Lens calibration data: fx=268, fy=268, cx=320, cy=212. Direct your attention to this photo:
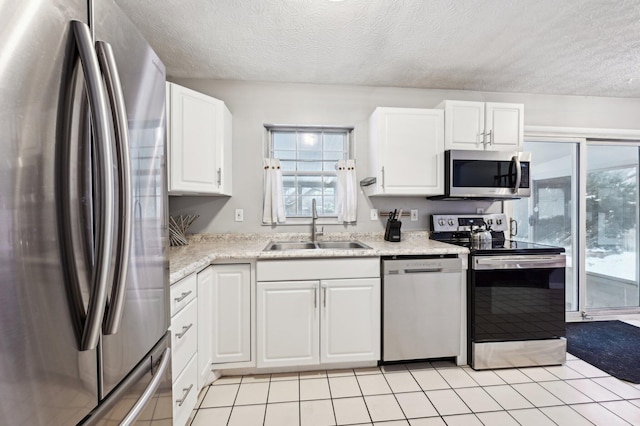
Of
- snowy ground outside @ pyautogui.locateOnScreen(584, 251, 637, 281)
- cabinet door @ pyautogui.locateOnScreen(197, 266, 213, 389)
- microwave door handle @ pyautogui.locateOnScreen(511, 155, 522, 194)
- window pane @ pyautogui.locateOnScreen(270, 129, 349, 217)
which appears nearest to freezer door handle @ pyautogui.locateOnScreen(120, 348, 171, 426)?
cabinet door @ pyautogui.locateOnScreen(197, 266, 213, 389)

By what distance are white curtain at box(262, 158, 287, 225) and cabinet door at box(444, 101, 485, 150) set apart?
153cm

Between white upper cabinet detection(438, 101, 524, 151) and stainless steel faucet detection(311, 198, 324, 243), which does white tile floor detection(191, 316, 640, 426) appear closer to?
Answer: stainless steel faucet detection(311, 198, 324, 243)

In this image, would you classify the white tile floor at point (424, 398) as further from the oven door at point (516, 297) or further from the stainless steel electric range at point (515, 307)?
the oven door at point (516, 297)

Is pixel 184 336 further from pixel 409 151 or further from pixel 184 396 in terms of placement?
pixel 409 151

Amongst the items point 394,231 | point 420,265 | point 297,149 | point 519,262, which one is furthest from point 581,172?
point 297,149

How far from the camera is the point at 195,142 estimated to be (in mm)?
2025

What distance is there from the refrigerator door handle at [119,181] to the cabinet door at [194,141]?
131 cm

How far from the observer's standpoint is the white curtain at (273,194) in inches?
98.3

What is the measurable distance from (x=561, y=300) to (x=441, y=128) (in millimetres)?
1630

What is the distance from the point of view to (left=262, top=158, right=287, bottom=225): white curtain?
2498 mm

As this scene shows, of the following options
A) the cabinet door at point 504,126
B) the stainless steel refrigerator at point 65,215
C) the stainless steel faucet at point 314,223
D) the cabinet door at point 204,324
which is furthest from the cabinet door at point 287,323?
the cabinet door at point 504,126

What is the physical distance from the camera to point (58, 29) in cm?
56

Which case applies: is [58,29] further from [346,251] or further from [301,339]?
[301,339]

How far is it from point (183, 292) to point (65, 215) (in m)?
0.94
